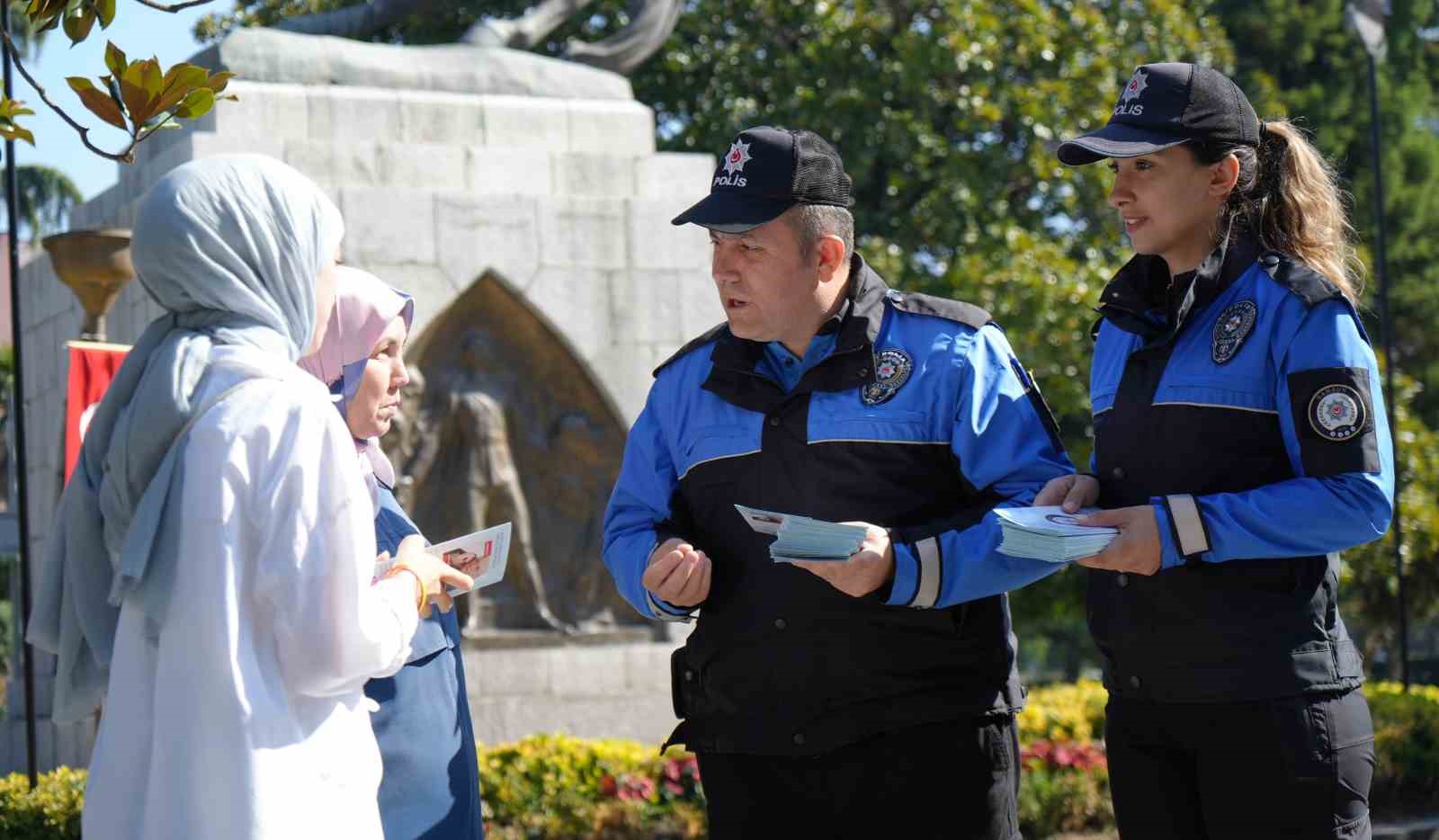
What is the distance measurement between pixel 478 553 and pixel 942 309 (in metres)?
1.03

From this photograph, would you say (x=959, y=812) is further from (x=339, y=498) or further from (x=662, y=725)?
(x=662, y=725)

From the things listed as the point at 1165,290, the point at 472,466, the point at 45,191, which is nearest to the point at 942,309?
the point at 1165,290

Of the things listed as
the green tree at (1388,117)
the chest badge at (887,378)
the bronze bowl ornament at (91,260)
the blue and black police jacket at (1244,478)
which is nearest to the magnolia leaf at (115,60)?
the chest badge at (887,378)

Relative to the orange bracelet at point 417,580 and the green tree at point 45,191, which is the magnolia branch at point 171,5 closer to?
the orange bracelet at point 417,580

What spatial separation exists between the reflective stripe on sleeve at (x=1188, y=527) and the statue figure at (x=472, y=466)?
209 inches

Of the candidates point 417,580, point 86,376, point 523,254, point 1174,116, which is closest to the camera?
point 417,580

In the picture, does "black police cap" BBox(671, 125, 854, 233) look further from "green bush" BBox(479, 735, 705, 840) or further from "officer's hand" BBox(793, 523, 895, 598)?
"green bush" BBox(479, 735, 705, 840)

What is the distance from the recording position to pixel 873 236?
15.0 meters

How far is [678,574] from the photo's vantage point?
3.27 m

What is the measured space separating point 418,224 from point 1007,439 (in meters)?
5.24

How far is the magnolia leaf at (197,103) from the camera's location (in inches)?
124

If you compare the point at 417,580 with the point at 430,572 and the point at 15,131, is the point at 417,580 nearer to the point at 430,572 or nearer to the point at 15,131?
the point at 430,572

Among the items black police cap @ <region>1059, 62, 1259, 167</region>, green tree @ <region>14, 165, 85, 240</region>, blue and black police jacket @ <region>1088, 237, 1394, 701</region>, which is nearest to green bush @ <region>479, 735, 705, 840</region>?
blue and black police jacket @ <region>1088, 237, 1394, 701</region>

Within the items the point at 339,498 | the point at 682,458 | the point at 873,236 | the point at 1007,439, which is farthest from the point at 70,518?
the point at 873,236
